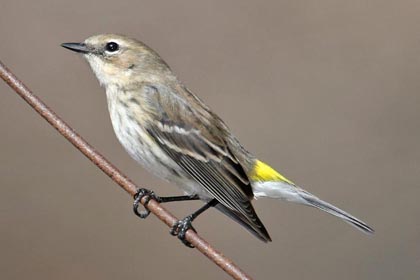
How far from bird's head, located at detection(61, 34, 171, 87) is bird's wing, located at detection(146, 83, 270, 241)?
155mm

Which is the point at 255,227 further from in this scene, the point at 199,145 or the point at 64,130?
the point at 64,130

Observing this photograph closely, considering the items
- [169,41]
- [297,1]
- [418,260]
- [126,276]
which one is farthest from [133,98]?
[297,1]

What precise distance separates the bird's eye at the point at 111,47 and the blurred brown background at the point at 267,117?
300 centimetres

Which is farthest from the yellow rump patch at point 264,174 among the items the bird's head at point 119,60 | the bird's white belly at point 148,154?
the bird's head at point 119,60

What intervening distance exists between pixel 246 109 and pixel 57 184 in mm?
1993

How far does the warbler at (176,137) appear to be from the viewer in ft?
15.2

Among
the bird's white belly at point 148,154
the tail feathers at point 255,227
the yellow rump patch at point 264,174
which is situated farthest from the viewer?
the yellow rump patch at point 264,174

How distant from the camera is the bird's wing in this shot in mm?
4633

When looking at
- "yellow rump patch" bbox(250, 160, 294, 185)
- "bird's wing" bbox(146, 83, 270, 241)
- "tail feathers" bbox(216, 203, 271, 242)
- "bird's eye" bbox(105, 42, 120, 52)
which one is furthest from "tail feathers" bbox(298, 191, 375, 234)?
"bird's eye" bbox(105, 42, 120, 52)

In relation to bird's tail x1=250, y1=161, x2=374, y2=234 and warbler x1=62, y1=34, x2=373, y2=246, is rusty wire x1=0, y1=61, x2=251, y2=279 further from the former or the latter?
bird's tail x1=250, y1=161, x2=374, y2=234

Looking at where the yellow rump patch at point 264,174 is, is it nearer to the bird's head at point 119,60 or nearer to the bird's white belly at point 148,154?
the bird's white belly at point 148,154

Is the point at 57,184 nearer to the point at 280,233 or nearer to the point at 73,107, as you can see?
the point at 73,107

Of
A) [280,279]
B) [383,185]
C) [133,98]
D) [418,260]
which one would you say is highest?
[383,185]

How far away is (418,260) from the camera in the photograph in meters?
7.50
